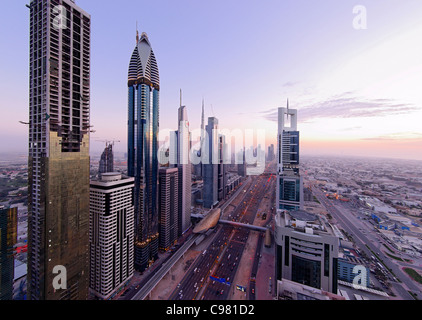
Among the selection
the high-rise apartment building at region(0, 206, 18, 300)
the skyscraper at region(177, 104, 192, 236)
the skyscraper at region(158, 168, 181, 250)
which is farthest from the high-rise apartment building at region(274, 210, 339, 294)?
the high-rise apartment building at region(0, 206, 18, 300)

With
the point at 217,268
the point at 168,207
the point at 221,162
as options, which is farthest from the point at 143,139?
the point at 221,162

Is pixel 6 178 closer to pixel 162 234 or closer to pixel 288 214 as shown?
pixel 162 234

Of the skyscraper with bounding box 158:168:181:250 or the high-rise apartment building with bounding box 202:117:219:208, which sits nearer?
the skyscraper with bounding box 158:168:181:250

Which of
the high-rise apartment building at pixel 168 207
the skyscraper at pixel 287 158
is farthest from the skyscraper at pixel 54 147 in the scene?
the skyscraper at pixel 287 158

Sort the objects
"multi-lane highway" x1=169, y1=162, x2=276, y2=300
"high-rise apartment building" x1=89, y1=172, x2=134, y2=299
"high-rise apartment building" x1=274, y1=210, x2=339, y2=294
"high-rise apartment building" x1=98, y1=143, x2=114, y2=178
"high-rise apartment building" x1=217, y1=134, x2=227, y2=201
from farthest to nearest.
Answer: "high-rise apartment building" x1=217, y1=134, x2=227, y2=201
"high-rise apartment building" x1=98, y1=143, x2=114, y2=178
"multi-lane highway" x1=169, y1=162, x2=276, y2=300
"high-rise apartment building" x1=89, y1=172, x2=134, y2=299
"high-rise apartment building" x1=274, y1=210, x2=339, y2=294

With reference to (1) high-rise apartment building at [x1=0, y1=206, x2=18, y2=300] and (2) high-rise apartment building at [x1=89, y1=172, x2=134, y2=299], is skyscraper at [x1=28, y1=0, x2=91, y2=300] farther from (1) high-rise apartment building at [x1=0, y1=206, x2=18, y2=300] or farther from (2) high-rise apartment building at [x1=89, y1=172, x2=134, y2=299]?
(1) high-rise apartment building at [x1=0, y1=206, x2=18, y2=300]

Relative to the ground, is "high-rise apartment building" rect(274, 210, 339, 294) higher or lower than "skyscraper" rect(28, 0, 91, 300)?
lower
